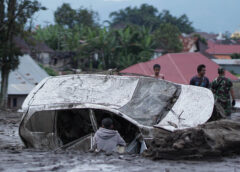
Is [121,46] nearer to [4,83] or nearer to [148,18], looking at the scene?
[4,83]

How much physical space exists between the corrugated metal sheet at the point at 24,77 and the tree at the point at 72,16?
29.9 metres

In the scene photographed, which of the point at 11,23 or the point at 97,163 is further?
the point at 11,23

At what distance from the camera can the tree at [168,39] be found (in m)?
57.9

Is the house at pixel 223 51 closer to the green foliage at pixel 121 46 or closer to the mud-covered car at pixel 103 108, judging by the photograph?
the green foliage at pixel 121 46

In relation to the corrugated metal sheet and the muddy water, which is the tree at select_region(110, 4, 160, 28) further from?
the muddy water

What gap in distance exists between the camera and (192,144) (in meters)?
6.20

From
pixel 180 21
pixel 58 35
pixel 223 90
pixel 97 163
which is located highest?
pixel 180 21

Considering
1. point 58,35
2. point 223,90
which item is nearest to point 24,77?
point 58,35

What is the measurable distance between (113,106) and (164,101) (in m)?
0.98

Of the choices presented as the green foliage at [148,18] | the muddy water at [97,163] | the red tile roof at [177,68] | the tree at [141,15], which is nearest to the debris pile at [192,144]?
the muddy water at [97,163]

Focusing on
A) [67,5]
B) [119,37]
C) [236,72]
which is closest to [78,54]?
[119,37]

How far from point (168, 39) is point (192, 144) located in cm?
5305

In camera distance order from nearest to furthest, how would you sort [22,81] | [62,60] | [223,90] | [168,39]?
[223,90], [22,81], [62,60], [168,39]

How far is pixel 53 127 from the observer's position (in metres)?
7.88
